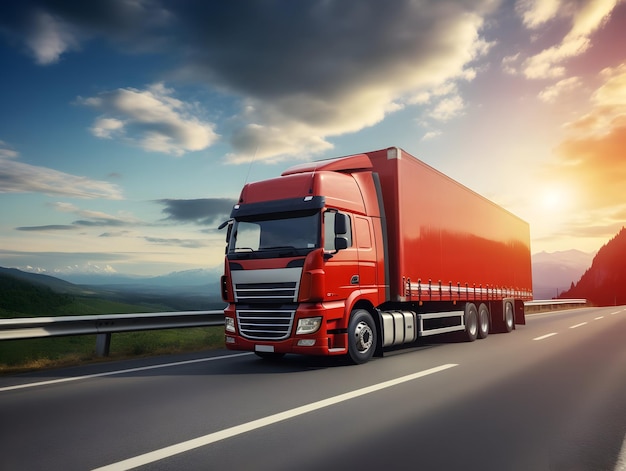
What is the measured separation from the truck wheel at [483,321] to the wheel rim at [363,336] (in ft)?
21.6

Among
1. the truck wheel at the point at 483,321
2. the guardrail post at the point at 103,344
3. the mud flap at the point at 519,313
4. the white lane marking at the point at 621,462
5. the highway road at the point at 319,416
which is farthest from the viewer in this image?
the mud flap at the point at 519,313

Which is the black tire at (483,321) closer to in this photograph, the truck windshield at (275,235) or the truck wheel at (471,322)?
the truck wheel at (471,322)

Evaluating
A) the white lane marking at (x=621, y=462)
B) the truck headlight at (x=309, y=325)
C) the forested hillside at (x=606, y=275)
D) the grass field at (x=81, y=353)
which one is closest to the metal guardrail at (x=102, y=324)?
the grass field at (x=81, y=353)

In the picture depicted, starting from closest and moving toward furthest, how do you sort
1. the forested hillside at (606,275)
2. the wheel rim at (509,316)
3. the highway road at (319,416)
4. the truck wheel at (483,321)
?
1. the highway road at (319,416)
2. the truck wheel at (483,321)
3. the wheel rim at (509,316)
4. the forested hillside at (606,275)

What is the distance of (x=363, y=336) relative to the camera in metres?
9.71

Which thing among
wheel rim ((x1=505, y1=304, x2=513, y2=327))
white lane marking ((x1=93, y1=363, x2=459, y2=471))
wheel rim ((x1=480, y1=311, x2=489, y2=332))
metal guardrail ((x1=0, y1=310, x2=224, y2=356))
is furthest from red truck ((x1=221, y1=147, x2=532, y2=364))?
wheel rim ((x1=505, y1=304, x2=513, y2=327))

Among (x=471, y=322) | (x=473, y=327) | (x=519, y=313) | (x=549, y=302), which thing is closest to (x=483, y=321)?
(x=473, y=327)

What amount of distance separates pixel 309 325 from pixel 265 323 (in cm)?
81

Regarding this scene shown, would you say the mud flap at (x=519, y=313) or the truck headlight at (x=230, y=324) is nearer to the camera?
the truck headlight at (x=230, y=324)

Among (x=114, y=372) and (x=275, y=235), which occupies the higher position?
(x=275, y=235)

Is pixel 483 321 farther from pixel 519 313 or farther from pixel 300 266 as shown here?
pixel 300 266

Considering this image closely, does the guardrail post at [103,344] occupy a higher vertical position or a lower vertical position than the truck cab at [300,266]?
lower

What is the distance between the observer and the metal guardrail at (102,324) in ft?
29.7

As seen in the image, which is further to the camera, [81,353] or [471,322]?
[471,322]
